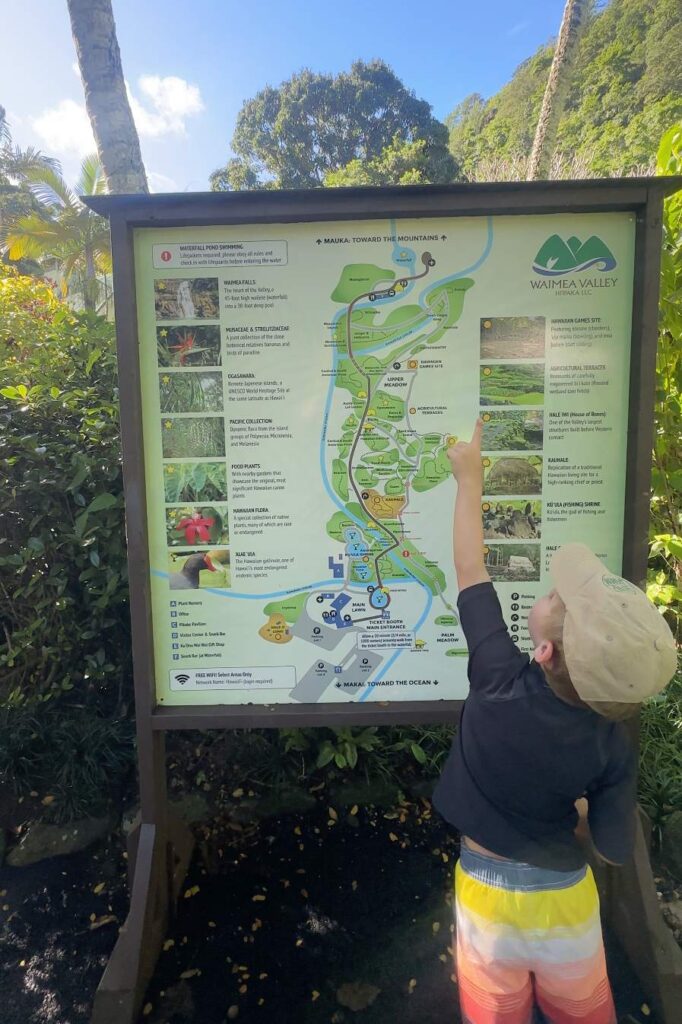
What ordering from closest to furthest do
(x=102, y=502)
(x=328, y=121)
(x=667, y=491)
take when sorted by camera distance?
(x=102, y=502), (x=667, y=491), (x=328, y=121)

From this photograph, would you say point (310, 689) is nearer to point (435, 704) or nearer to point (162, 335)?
point (435, 704)

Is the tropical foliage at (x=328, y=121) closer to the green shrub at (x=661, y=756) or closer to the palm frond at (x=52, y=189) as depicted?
the palm frond at (x=52, y=189)

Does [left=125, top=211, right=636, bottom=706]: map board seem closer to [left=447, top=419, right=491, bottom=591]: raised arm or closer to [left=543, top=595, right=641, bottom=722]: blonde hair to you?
[left=447, top=419, right=491, bottom=591]: raised arm

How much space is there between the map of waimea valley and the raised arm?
0.31m

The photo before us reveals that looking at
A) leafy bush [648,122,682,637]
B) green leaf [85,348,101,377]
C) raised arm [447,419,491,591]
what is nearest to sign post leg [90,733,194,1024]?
raised arm [447,419,491,591]

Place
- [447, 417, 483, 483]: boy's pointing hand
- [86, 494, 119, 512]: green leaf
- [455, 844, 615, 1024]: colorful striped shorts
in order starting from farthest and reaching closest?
[86, 494, 119, 512]: green leaf → [447, 417, 483, 483]: boy's pointing hand → [455, 844, 615, 1024]: colorful striped shorts

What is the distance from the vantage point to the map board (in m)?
2.02

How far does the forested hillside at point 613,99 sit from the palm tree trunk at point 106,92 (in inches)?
930

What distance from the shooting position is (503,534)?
2.12 m

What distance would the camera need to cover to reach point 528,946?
141cm

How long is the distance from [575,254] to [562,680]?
1403mm

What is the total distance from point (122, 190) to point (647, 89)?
3463 centimetres

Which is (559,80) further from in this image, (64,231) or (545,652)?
(64,231)

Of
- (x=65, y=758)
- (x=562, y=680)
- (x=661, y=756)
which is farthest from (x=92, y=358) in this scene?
(x=661, y=756)
